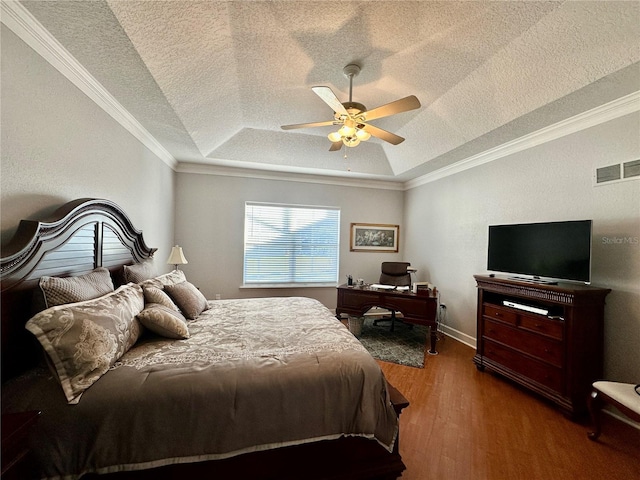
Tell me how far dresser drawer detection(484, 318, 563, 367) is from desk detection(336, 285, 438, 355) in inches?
25.7

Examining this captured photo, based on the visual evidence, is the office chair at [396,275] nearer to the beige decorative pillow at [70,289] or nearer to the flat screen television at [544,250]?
the flat screen television at [544,250]

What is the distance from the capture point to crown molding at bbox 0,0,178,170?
1397mm

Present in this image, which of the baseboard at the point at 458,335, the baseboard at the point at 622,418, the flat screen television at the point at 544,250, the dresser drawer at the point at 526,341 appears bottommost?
the baseboard at the point at 622,418

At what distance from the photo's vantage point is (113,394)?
121cm

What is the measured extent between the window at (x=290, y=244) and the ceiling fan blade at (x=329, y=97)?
2844mm

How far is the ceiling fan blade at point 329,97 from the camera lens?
1.81 metres

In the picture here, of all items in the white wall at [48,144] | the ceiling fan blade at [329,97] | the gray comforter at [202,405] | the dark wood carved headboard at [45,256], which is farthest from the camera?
the ceiling fan blade at [329,97]

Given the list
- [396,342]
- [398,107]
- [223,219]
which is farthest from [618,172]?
[223,219]

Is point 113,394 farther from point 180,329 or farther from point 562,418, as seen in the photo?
point 562,418

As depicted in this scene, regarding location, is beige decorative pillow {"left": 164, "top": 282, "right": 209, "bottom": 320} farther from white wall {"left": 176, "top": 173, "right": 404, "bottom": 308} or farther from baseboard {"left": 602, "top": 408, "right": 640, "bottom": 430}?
baseboard {"left": 602, "top": 408, "right": 640, "bottom": 430}

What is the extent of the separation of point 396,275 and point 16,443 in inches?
166

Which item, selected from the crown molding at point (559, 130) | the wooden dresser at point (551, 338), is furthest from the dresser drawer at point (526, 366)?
the crown molding at point (559, 130)

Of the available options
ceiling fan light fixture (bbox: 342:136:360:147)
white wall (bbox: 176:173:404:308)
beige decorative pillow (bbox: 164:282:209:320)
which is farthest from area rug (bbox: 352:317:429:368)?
ceiling fan light fixture (bbox: 342:136:360:147)

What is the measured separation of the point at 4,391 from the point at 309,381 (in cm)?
138
